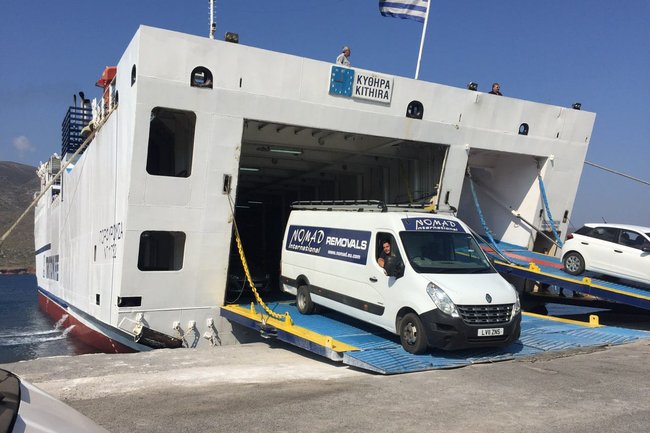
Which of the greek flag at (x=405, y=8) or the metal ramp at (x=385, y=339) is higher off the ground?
the greek flag at (x=405, y=8)

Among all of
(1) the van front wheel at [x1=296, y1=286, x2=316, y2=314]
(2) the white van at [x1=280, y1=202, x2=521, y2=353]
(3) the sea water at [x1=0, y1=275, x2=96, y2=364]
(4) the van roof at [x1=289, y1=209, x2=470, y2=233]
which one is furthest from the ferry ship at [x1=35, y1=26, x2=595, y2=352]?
(1) the van front wheel at [x1=296, y1=286, x2=316, y2=314]

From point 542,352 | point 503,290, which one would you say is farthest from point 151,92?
point 542,352

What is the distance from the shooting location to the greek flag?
13188 mm

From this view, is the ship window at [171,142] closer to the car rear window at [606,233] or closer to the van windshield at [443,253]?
the van windshield at [443,253]

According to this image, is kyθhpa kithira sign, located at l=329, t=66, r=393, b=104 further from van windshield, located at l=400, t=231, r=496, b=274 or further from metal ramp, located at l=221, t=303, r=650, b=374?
metal ramp, located at l=221, t=303, r=650, b=374

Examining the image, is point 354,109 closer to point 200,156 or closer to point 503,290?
point 200,156

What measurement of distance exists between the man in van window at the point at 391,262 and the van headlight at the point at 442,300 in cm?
63

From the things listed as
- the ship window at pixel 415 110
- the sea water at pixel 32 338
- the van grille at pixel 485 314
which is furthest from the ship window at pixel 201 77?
the sea water at pixel 32 338

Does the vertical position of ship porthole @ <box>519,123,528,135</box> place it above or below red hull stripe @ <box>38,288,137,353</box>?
above

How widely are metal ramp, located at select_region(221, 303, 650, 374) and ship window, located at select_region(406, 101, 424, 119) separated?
16.4 ft

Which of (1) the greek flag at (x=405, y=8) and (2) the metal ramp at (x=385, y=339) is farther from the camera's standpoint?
(1) the greek flag at (x=405, y=8)

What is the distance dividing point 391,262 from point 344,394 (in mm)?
2602

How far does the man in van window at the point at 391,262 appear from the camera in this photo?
818 cm

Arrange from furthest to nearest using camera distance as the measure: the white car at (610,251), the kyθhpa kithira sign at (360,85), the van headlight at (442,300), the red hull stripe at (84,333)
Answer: the red hull stripe at (84,333) < the kyθhpa kithira sign at (360,85) < the white car at (610,251) < the van headlight at (442,300)
